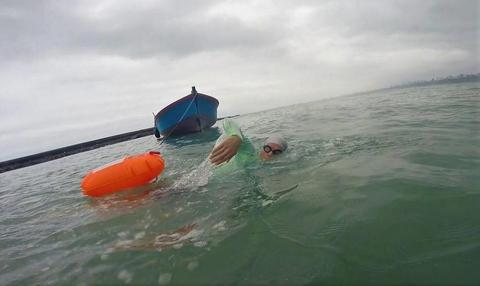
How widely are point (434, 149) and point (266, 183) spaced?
3.25 metres

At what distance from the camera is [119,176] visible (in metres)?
5.25

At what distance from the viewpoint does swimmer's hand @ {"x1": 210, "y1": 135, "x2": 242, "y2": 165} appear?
4434mm

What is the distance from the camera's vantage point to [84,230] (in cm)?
409

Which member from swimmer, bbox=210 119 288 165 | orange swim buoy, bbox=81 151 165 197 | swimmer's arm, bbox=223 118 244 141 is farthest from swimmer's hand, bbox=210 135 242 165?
orange swim buoy, bbox=81 151 165 197

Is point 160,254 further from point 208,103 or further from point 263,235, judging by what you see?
point 208,103

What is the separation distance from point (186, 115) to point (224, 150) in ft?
54.1

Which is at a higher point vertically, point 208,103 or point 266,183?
point 208,103

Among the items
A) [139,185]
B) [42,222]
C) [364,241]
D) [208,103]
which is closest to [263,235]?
[364,241]

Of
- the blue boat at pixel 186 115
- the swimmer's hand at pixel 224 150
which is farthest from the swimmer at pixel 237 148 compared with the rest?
the blue boat at pixel 186 115

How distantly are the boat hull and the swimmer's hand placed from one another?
50.0 ft

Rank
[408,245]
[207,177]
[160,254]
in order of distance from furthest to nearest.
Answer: [207,177] → [160,254] → [408,245]

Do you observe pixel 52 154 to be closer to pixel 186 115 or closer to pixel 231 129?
pixel 186 115

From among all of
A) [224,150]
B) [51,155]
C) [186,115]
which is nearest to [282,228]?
[224,150]

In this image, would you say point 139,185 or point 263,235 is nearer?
point 263,235
